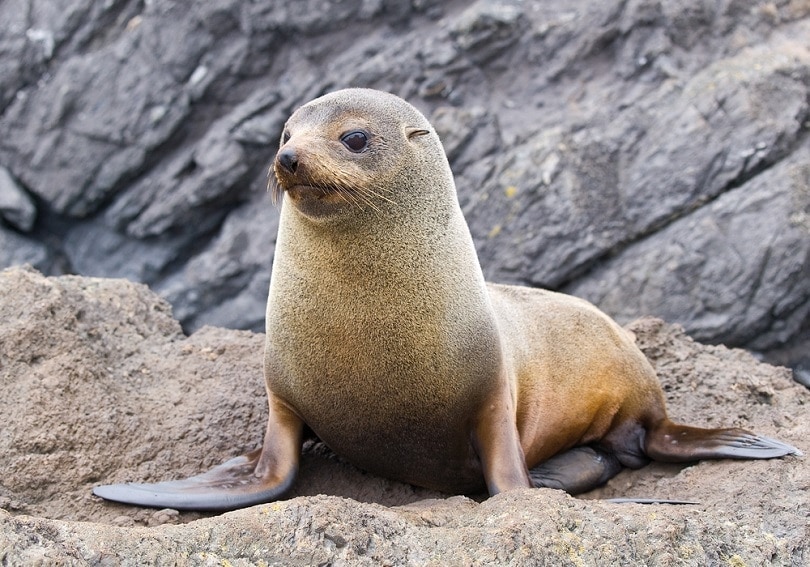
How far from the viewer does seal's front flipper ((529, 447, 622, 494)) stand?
491 cm

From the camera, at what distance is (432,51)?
1245cm

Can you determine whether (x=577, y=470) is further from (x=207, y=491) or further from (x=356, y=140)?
(x=356, y=140)

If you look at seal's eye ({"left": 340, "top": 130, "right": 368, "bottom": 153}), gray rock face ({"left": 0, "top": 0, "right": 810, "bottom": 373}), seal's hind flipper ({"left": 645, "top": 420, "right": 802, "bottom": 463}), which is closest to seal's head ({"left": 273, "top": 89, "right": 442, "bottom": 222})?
seal's eye ({"left": 340, "top": 130, "right": 368, "bottom": 153})

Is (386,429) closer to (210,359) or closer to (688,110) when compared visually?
(210,359)

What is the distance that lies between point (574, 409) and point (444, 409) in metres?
1.12

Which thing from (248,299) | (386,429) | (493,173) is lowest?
(248,299)

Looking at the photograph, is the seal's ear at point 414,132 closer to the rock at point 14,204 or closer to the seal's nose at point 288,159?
the seal's nose at point 288,159

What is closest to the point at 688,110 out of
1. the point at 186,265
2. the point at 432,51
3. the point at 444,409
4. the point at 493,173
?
the point at 493,173

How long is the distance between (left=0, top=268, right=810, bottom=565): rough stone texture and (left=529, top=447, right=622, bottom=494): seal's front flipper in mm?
97

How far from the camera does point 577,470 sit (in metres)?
5.04

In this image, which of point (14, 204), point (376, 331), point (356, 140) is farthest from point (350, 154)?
point (14, 204)

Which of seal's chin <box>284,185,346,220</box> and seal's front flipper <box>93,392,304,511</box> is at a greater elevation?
seal's chin <box>284,185,346,220</box>

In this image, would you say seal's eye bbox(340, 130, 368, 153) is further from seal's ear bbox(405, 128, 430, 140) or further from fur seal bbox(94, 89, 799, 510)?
seal's ear bbox(405, 128, 430, 140)

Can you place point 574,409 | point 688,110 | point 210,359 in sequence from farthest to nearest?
1. point 688,110
2. point 210,359
3. point 574,409
